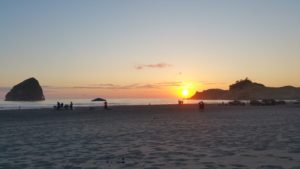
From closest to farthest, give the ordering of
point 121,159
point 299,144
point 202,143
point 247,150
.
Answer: point 121,159 < point 247,150 < point 299,144 < point 202,143

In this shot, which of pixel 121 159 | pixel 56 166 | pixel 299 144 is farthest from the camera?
pixel 299 144

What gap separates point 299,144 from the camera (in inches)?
886

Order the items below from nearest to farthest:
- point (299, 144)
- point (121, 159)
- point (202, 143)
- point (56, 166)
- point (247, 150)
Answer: point (56, 166) < point (121, 159) < point (247, 150) < point (299, 144) < point (202, 143)

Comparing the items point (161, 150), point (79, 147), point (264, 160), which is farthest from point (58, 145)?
point (264, 160)

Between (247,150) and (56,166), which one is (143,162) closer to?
(56,166)

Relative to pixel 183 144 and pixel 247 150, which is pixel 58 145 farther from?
pixel 247 150

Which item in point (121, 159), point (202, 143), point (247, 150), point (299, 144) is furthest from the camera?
point (202, 143)

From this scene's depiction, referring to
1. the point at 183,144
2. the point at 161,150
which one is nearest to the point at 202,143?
the point at 183,144

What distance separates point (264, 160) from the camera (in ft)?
57.9

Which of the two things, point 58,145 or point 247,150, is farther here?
point 58,145

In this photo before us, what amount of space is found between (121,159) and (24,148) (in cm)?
719

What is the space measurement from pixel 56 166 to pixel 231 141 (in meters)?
11.0

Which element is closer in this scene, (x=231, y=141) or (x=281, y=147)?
(x=281, y=147)

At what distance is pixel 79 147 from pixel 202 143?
262 inches
